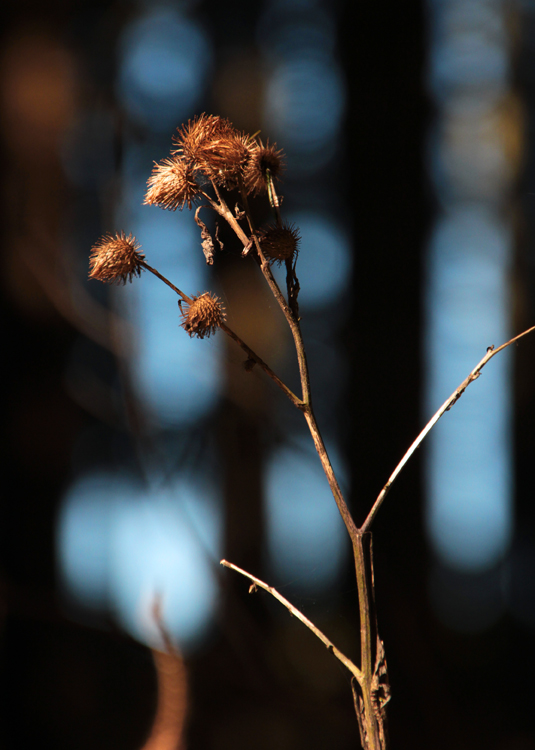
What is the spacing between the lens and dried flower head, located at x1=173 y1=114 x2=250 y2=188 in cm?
46

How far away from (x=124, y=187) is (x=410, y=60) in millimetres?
530

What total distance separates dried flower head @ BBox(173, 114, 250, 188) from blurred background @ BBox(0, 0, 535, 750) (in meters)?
0.41

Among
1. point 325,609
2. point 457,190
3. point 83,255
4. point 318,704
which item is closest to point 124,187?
point 83,255

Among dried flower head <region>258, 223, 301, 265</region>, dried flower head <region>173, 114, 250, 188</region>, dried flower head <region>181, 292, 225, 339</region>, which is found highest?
dried flower head <region>173, 114, 250, 188</region>

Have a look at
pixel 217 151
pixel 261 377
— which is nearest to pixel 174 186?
pixel 217 151

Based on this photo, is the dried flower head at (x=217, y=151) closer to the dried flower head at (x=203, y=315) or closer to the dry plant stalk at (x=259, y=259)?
the dry plant stalk at (x=259, y=259)

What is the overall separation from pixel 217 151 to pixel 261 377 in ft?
1.60

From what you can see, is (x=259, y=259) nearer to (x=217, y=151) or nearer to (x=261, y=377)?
(x=217, y=151)

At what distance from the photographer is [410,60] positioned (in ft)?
2.98

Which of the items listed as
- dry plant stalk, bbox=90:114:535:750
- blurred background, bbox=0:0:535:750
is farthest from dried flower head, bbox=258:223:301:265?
blurred background, bbox=0:0:535:750

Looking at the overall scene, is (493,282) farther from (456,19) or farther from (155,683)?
(155,683)

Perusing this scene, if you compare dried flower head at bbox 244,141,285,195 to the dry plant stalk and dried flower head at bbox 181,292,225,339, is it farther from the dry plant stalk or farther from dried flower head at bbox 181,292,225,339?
dried flower head at bbox 181,292,225,339

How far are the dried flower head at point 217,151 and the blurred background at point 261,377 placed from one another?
16.0 inches

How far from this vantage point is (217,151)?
0.46 m
